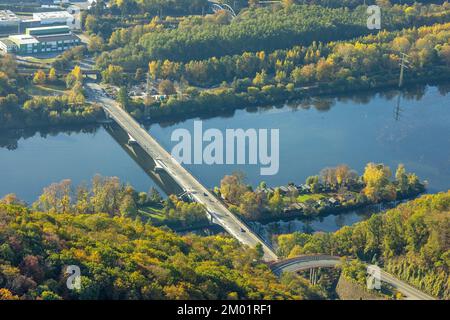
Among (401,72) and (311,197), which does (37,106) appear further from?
(401,72)

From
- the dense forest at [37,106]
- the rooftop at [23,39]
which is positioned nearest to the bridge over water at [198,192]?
the dense forest at [37,106]

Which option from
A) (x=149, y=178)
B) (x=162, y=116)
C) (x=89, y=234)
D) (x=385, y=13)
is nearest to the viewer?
(x=89, y=234)

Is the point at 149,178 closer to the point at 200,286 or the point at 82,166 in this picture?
the point at 82,166

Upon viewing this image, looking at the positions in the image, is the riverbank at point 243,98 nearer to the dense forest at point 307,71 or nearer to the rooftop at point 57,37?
the dense forest at point 307,71

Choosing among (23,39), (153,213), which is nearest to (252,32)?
(23,39)

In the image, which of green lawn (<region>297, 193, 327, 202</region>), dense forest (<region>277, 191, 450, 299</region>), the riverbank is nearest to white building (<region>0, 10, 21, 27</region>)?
the riverbank

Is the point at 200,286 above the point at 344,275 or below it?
above

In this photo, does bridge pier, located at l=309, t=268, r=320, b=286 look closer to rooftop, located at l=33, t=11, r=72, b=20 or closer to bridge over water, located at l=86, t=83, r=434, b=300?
bridge over water, located at l=86, t=83, r=434, b=300
